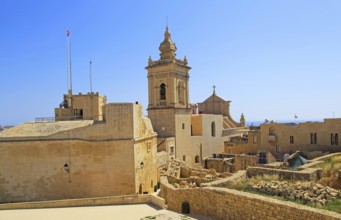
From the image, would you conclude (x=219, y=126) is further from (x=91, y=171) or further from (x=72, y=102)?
(x=91, y=171)

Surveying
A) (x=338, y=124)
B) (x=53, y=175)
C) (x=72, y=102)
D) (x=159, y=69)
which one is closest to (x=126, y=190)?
(x=53, y=175)

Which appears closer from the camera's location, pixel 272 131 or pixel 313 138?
pixel 313 138

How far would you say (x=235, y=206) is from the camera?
9320 mm

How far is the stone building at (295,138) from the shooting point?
72.1 ft

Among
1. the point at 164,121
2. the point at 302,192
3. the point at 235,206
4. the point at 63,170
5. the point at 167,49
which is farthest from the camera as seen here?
the point at 167,49

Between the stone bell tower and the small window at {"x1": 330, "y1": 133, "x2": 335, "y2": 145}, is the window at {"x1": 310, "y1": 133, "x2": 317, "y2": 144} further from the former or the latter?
the stone bell tower

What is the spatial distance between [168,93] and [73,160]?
13751mm

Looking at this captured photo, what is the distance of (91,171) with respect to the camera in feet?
49.4

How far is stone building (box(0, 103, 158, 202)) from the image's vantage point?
14836 millimetres

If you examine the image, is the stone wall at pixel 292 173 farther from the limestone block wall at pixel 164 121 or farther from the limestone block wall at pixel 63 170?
the limestone block wall at pixel 164 121

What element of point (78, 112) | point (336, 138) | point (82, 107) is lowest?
point (336, 138)

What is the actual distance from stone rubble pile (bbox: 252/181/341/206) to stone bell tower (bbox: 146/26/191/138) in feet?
54.6

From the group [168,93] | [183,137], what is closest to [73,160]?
[168,93]

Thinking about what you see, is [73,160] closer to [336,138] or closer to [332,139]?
[332,139]
